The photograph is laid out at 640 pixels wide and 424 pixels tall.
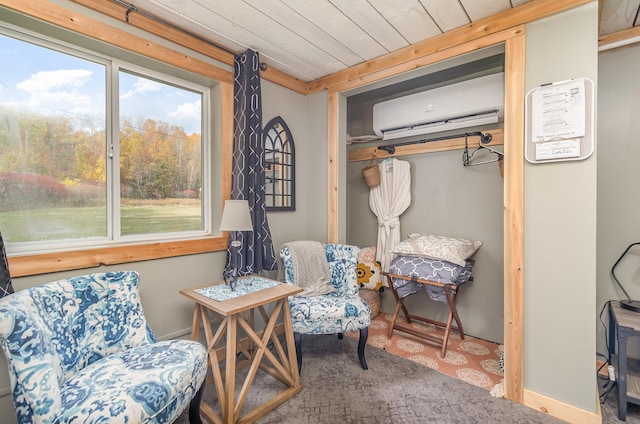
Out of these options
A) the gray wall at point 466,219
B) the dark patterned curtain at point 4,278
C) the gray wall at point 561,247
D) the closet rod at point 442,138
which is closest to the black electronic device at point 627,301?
the gray wall at point 561,247

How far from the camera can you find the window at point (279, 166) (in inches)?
107

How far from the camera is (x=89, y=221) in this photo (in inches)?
73.5

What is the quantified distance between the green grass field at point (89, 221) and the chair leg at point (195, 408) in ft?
3.83

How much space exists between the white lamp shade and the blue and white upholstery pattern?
606mm

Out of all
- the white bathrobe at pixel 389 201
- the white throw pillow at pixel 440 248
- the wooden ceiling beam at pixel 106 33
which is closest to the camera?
the wooden ceiling beam at pixel 106 33

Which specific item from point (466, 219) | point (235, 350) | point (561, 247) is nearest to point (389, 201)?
point (466, 219)

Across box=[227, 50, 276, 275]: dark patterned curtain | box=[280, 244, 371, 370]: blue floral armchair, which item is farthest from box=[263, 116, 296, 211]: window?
box=[280, 244, 371, 370]: blue floral armchair

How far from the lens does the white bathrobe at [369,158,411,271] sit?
10.1ft

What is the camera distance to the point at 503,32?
1871 mm

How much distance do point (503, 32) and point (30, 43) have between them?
9.35 ft

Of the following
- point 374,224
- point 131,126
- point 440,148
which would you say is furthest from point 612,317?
point 131,126

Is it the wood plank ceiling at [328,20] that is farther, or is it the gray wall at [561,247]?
the wood plank ceiling at [328,20]

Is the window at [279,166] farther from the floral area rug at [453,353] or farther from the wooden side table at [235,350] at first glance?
the floral area rug at [453,353]

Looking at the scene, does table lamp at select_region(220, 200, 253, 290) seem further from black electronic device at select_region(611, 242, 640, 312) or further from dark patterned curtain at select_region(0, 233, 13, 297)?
black electronic device at select_region(611, 242, 640, 312)
